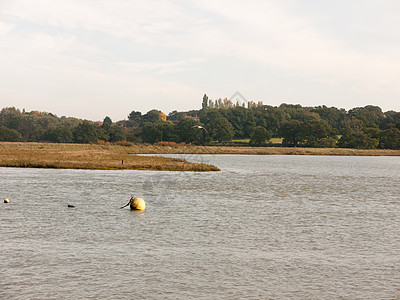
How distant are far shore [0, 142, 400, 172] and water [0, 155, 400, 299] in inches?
1427

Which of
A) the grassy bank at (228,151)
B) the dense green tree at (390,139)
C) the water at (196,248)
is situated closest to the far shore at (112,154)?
the grassy bank at (228,151)

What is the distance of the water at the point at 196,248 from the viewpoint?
1692 cm

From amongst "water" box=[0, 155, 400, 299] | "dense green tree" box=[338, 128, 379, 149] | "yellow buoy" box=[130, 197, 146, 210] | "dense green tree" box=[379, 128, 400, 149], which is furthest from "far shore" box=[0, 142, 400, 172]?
"yellow buoy" box=[130, 197, 146, 210]

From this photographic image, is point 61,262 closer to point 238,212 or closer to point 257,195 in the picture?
point 238,212

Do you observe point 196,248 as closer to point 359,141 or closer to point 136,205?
point 136,205

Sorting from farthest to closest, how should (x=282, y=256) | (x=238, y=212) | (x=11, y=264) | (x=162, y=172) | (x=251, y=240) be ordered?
(x=162, y=172) < (x=238, y=212) < (x=251, y=240) < (x=282, y=256) < (x=11, y=264)

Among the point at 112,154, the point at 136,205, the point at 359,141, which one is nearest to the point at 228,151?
the point at 359,141

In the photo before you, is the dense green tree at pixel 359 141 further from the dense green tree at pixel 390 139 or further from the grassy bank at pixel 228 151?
the grassy bank at pixel 228 151

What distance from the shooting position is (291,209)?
37.7 m

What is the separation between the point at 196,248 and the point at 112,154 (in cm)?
8754

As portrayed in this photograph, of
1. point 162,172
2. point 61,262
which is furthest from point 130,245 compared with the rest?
point 162,172

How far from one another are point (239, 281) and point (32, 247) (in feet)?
34.9

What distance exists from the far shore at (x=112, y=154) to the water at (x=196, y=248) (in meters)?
36.2

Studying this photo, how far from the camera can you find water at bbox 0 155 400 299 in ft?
55.5
